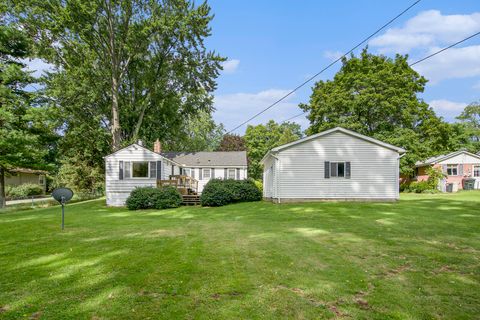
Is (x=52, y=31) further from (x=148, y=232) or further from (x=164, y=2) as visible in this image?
(x=148, y=232)

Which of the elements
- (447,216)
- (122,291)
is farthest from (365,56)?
(122,291)

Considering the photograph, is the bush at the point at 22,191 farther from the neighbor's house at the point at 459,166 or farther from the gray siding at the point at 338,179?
the neighbor's house at the point at 459,166

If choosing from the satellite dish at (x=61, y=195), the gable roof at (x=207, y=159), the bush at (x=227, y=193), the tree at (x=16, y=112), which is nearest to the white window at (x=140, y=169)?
the bush at (x=227, y=193)

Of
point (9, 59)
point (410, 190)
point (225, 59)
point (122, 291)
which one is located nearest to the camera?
point (122, 291)

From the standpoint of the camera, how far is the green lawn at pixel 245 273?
409cm

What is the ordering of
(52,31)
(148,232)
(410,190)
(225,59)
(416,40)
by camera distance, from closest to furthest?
(148,232) → (416,40) → (52,31) → (225,59) → (410,190)

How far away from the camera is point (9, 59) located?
21844 millimetres

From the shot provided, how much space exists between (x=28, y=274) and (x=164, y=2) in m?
25.5

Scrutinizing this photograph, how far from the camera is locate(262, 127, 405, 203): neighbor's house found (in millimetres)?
18578

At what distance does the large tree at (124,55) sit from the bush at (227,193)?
10976 millimetres

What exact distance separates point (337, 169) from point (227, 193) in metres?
6.65

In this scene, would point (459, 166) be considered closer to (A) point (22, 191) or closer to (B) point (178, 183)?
(B) point (178, 183)

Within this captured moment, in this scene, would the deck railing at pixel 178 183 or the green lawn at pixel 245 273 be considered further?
the deck railing at pixel 178 183

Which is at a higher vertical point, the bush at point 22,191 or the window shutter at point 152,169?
the window shutter at point 152,169
